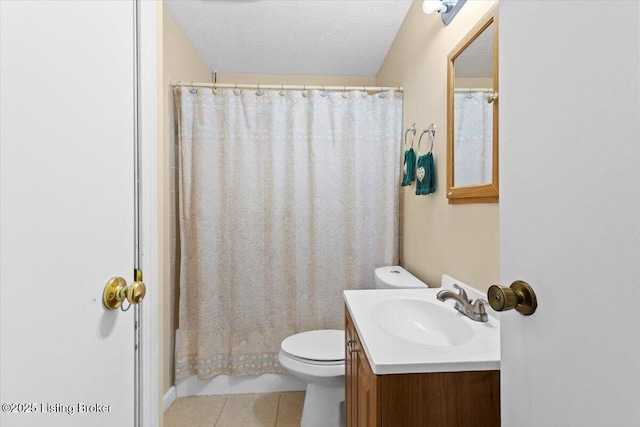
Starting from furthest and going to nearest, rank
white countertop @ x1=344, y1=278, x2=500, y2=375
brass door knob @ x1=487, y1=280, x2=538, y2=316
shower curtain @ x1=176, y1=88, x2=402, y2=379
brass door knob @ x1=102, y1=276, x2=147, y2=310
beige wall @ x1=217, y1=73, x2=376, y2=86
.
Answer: beige wall @ x1=217, y1=73, x2=376, y2=86
shower curtain @ x1=176, y1=88, x2=402, y2=379
white countertop @ x1=344, y1=278, x2=500, y2=375
brass door knob @ x1=102, y1=276, x2=147, y2=310
brass door knob @ x1=487, y1=280, x2=538, y2=316

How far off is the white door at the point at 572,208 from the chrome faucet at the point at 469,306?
52 cm

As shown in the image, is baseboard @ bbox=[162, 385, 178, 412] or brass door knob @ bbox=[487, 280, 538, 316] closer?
brass door knob @ bbox=[487, 280, 538, 316]

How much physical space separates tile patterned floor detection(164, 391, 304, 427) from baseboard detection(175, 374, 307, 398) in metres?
0.03

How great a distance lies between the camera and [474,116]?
49.0 inches

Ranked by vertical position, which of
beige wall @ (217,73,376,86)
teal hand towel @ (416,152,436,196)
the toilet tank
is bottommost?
the toilet tank

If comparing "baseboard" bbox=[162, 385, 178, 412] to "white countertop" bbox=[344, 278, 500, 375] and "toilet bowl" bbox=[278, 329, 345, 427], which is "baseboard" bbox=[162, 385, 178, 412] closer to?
"toilet bowl" bbox=[278, 329, 345, 427]

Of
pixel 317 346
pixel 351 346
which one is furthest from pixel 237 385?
pixel 351 346

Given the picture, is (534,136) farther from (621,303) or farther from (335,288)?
(335,288)

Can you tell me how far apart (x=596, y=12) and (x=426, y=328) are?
3.63 ft

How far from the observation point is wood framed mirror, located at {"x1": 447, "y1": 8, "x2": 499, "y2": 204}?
1.12m

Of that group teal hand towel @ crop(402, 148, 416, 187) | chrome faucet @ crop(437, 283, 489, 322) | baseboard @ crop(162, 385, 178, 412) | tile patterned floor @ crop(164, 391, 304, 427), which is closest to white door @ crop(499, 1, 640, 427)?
chrome faucet @ crop(437, 283, 489, 322)

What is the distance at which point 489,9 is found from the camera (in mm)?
1121

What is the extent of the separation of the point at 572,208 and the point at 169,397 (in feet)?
7.83

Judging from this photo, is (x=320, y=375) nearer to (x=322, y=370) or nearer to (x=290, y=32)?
(x=322, y=370)
